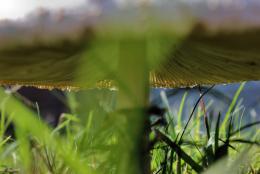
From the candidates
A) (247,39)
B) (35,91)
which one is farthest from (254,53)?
(35,91)

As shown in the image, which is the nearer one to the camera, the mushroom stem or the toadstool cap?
the toadstool cap

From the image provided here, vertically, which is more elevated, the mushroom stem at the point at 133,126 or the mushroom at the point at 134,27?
the mushroom at the point at 134,27

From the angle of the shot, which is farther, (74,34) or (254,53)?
(254,53)

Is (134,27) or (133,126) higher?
(134,27)

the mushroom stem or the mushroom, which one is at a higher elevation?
the mushroom

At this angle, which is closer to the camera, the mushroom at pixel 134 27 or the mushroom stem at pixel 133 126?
the mushroom at pixel 134 27

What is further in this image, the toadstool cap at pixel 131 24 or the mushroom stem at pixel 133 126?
the mushroom stem at pixel 133 126

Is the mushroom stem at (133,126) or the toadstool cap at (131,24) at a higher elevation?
the toadstool cap at (131,24)

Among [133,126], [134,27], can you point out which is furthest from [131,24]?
[133,126]

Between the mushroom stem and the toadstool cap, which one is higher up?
the toadstool cap

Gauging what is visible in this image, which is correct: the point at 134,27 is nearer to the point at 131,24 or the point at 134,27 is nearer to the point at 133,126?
the point at 131,24

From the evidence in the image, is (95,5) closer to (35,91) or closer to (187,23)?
(187,23)
